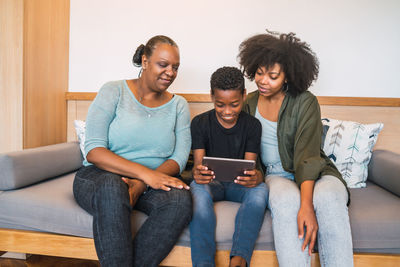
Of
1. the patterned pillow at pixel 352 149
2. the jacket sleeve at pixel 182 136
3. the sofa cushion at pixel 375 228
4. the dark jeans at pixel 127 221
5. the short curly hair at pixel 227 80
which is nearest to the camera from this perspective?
the dark jeans at pixel 127 221

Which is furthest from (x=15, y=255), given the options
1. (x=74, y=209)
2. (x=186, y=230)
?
(x=186, y=230)

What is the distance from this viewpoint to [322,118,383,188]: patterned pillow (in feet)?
5.29

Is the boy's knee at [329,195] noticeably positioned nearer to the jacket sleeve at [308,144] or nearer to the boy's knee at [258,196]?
the jacket sleeve at [308,144]

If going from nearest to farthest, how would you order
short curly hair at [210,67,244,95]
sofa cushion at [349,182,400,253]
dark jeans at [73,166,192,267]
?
dark jeans at [73,166,192,267]
sofa cushion at [349,182,400,253]
short curly hair at [210,67,244,95]

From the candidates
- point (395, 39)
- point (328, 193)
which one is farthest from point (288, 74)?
point (395, 39)

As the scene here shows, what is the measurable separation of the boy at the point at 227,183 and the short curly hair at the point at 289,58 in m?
0.17

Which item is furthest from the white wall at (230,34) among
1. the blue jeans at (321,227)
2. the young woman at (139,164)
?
the blue jeans at (321,227)

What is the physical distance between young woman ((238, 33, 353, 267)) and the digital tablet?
15 centimetres

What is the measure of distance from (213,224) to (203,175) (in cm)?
21

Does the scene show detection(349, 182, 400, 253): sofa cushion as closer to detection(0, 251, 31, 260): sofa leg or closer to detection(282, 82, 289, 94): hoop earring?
detection(282, 82, 289, 94): hoop earring

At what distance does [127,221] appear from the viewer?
107 cm

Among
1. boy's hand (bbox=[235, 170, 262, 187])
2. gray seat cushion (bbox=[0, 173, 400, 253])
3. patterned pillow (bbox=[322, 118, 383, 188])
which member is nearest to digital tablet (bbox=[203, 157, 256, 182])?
boy's hand (bbox=[235, 170, 262, 187])

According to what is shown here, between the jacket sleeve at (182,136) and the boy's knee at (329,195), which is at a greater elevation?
the jacket sleeve at (182,136)

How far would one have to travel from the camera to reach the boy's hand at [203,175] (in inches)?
48.8
